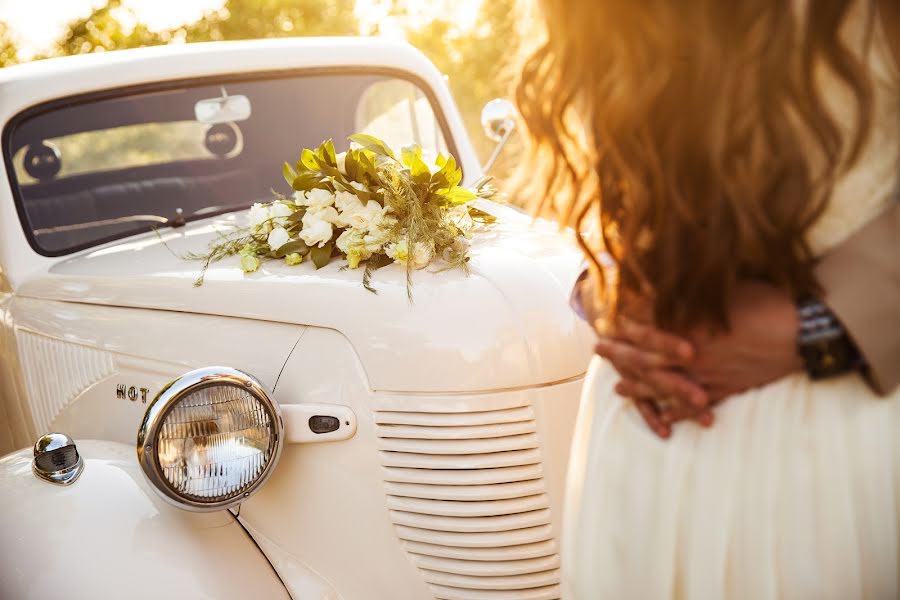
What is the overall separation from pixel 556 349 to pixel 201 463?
0.79 meters

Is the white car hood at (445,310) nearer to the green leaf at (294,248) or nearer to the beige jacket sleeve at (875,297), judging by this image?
the green leaf at (294,248)

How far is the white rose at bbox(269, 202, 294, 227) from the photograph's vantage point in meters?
2.33

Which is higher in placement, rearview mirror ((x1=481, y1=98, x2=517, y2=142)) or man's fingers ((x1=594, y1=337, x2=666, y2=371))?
man's fingers ((x1=594, y1=337, x2=666, y2=371))

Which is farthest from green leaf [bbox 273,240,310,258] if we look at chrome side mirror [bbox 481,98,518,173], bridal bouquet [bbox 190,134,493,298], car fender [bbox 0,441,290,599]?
chrome side mirror [bbox 481,98,518,173]

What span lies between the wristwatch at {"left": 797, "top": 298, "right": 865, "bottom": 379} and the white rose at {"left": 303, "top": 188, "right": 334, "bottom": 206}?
1.37 meters

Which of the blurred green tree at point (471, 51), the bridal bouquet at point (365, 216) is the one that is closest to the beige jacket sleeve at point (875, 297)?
the bridal bouquet at point (365, 216)

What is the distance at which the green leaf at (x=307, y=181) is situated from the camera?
2309 millimetres

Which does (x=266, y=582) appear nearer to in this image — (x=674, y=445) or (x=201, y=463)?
(x=201, y=463)

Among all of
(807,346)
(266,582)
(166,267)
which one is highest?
(807,346)

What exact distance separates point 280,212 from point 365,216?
0.31 m

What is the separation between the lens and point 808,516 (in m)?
1.10

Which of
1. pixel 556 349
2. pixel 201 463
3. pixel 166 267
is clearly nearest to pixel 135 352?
pixel 166 267

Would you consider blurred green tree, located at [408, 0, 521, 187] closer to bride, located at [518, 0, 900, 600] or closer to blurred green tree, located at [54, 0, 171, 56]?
blurred green tree, located at [54, 0, 171, 56]

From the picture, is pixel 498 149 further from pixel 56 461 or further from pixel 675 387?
pixel 675 387
